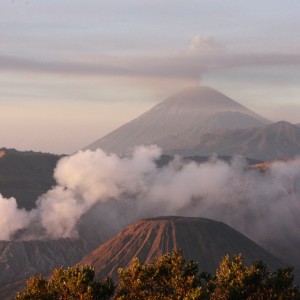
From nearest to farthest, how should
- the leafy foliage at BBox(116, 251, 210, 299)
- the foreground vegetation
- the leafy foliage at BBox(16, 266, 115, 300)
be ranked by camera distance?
1. the leafy foliage at BBox(16, 266, 115, 300)
2. the foreground vegetation
3. the leafy foliage at BBox(116, 251, 210, 299)

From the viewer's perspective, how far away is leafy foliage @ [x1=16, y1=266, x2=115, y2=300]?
210 ft

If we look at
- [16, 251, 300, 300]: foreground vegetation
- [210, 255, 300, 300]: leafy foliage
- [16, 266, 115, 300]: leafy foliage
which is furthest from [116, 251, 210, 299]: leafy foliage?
[210, 255, 300, 300]: leafy foliage

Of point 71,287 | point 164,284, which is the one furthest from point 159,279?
point 71,287

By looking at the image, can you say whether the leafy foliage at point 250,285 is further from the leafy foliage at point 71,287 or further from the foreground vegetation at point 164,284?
the leafy foliage at point 71,287

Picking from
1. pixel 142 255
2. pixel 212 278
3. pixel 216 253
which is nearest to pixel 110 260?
pixel 142 255

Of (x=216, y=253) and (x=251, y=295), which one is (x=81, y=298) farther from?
(x=216, y=253)

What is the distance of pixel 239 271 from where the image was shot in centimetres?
6631

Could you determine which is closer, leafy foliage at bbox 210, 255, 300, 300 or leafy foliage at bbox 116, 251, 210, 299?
leafy foliage at bbox 210, 255, 300, 300

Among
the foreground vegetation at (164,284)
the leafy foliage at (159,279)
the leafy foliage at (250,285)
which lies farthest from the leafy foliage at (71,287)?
the leafy foliage at (250,285)

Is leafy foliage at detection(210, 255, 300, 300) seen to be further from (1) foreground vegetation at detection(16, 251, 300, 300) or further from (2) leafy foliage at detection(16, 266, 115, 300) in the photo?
(2) leafy foliage at detection(16, 266, 115, 300)

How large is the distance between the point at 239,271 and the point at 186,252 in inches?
5210

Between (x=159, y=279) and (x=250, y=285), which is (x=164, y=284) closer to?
(x=159, y=279)

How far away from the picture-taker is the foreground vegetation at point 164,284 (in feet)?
211

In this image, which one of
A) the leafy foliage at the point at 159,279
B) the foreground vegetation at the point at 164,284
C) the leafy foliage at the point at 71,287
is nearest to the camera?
the leafy foliage at the point at 71,287
